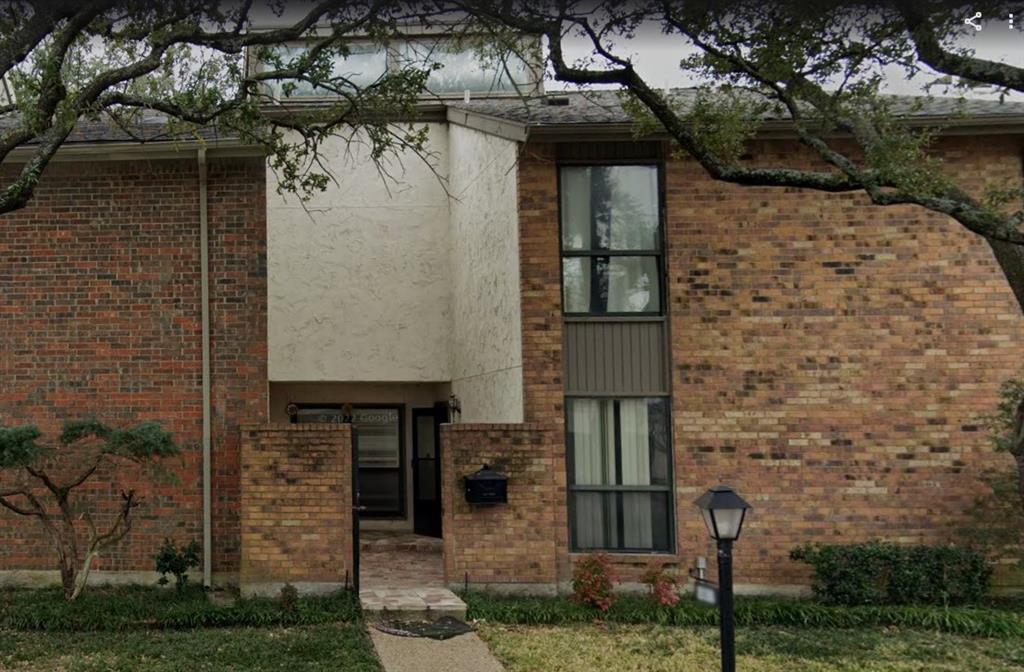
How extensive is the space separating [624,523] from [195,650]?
15.0ft

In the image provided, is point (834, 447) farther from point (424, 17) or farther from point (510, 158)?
point (424, 17)

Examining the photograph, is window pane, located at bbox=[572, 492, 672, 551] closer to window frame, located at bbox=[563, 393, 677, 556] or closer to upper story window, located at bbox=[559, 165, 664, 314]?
window frame, located at bbox=[563, 393, 677, 556]

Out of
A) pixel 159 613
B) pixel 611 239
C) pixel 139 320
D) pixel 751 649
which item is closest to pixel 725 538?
pixel 751 649

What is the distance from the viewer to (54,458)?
9711mm

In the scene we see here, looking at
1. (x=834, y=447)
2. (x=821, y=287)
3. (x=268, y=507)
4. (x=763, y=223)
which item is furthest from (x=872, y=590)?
(x=268, y=507)

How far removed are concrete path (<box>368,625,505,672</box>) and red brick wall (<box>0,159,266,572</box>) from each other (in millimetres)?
2852

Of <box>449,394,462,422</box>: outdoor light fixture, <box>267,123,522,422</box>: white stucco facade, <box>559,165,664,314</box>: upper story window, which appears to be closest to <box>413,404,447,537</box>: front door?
<box>449,394,462,422</box>: outdoor light fixture

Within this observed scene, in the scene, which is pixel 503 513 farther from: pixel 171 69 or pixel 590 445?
pixel 171 69

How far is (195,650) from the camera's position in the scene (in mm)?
7547

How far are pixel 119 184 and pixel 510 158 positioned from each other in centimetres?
452

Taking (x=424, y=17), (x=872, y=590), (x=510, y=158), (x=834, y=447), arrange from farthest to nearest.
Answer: (x=510, y=158) < (x=834, y=447) < (x=872, y=590) < (x=424, y=17)

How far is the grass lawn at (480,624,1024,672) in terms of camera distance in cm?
731

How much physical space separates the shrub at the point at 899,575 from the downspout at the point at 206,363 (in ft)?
21.3

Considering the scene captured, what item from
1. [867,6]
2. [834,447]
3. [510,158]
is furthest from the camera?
[510,158]
